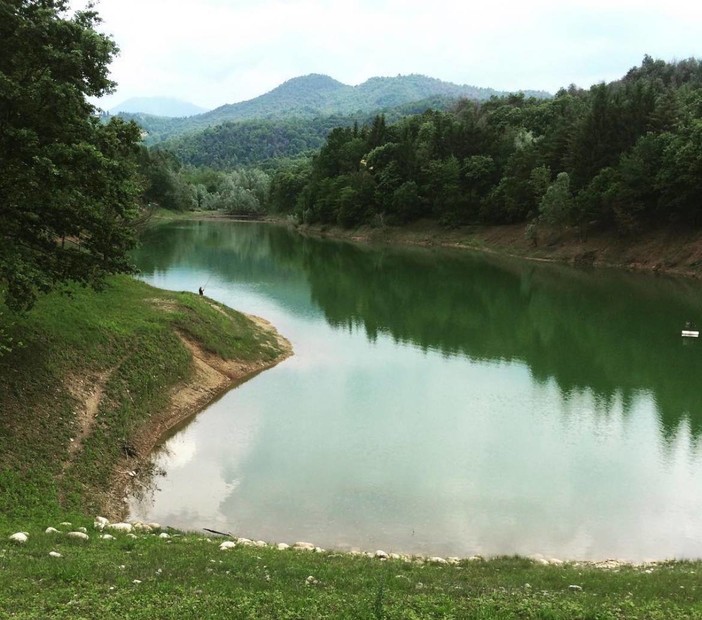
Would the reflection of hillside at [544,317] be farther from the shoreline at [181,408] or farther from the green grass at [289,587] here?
the green grass at [289,587]

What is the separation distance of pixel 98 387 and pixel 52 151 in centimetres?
866

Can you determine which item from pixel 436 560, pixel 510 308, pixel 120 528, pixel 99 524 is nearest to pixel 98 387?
pixel 99 524

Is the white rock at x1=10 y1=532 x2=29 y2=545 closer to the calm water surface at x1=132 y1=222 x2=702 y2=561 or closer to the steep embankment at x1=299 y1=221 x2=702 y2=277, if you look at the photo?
the calm water surface at x1=132 y1=222 x2=702 y2=561

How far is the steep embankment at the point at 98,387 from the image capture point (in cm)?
1597

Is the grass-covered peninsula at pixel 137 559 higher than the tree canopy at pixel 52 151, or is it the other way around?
the tree canopy at pixel 52 151

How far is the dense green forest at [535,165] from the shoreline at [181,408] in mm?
44089

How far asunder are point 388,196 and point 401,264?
32.9 metres

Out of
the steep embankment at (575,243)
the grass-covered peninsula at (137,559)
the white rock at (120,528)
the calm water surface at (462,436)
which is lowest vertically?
the calm water surface at (462,436)

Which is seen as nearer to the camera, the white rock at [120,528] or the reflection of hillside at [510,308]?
the white rock at [120,528]

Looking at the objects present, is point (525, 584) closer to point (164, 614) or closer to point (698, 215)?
point (164, 614)

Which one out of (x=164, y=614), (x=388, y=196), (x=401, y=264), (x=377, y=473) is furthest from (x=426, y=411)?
(x=388, y=196)

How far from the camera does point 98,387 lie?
69.1 ft

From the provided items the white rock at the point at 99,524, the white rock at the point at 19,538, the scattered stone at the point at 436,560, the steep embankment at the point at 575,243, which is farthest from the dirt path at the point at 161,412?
the steep embankment at the point at 575,243

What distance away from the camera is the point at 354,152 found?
11881cm
